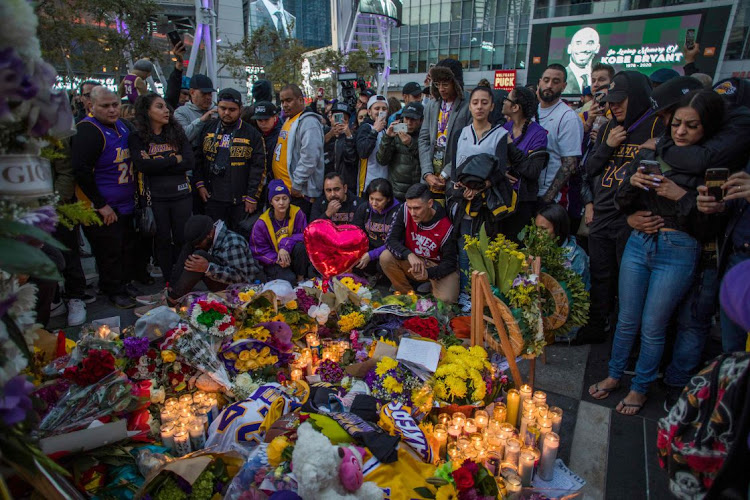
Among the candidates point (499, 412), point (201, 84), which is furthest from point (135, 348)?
point (201, 84)

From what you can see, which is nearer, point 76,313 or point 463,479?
point 463,479

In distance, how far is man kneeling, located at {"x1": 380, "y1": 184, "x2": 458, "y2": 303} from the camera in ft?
14.2

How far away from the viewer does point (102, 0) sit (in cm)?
1162

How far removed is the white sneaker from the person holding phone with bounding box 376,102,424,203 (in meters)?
3.57

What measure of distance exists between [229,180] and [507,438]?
13.8ft

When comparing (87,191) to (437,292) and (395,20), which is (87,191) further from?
(395,20)

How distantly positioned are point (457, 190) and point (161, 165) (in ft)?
9.91

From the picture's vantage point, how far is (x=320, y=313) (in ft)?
11.1

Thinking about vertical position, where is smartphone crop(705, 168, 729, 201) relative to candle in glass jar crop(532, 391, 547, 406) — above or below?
above

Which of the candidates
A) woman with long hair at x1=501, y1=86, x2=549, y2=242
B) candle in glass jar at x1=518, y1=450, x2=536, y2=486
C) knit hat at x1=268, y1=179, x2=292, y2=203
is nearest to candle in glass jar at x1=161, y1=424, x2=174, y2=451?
candle in glass jar at x1=518, y1=450, x2=536, y2=486

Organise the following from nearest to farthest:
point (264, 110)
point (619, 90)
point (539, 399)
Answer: point (539, 399)
point (619, 90)
point (264, 110)

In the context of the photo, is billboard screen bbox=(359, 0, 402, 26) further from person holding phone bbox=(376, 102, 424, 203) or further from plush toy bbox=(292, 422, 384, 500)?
plush toy bbox=(292, 422, 384, 500)

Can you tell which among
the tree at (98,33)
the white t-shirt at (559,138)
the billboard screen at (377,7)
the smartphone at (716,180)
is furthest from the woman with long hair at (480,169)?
the billboard screen at (377,7)

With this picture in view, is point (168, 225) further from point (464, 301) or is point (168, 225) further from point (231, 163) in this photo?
point (464, 301)
